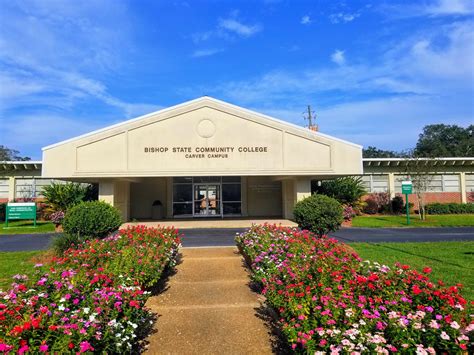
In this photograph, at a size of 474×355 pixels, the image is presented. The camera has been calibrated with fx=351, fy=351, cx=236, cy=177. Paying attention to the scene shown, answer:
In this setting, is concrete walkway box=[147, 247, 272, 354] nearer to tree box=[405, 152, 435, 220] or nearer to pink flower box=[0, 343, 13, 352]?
pink flower box=[0, 343, 13, 352]

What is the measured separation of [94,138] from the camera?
59.0ft

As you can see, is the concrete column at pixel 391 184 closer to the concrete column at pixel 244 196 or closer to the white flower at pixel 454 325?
the concrete column at pixel 244 196

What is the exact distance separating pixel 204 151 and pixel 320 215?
8.84m

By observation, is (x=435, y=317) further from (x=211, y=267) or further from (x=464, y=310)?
(x=211, y=267)

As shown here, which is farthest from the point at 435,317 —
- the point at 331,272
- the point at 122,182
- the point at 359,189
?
the point at 359,189

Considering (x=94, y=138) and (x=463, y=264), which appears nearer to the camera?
(x=463, y=264)

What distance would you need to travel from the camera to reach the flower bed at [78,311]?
3049 mm

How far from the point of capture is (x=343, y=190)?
77.2 ft

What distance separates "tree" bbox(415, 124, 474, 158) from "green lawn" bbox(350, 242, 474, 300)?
6555cm

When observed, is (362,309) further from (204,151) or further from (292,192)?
(292,192)

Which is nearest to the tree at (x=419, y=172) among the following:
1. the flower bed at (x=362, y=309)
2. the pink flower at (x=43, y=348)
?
the flower bed at (x=362, y=309)

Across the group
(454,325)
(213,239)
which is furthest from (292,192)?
(454,325)

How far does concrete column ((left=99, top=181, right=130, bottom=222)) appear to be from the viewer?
18688 millimetres

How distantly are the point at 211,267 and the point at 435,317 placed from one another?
561 cm
